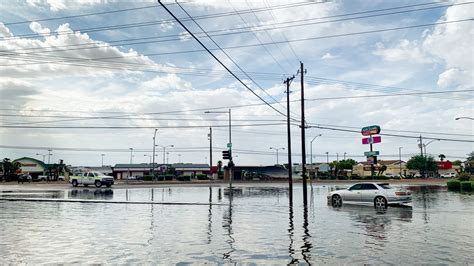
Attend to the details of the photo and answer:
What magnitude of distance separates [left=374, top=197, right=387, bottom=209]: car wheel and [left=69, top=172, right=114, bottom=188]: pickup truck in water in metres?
35.8

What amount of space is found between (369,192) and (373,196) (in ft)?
1.12

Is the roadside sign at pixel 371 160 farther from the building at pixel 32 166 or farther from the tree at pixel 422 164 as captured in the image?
the building at pixel 32 166

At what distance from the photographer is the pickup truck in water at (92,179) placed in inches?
1949

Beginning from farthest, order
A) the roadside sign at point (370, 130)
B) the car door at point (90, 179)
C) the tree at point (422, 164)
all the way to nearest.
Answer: the tree at point (422, 164) → the car door at point (90, 179) → the roadside sign at point (370, 130)

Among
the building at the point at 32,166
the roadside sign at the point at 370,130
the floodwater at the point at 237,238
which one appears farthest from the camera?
the building at the point at 32,166

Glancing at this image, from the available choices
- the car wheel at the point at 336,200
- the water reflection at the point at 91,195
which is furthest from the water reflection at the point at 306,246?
the water reflection at the point at 91,195

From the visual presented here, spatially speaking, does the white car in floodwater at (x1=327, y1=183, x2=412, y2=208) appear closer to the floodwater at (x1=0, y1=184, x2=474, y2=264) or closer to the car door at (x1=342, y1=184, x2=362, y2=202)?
the car door at (x1=342, y1=184, x2=362, y2=202)

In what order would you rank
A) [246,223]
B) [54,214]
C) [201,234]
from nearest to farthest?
[201,234], [246,223], [54,214]

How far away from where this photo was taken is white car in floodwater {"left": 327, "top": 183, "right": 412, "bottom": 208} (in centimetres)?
2303

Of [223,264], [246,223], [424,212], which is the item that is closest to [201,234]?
[246,223]

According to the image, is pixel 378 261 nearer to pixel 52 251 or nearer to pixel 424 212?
pixel 52 251

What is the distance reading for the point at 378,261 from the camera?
9.27 metres

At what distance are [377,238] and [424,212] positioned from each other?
31.5 feet

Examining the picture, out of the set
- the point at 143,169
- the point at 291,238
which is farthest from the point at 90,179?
the point at 143,169
